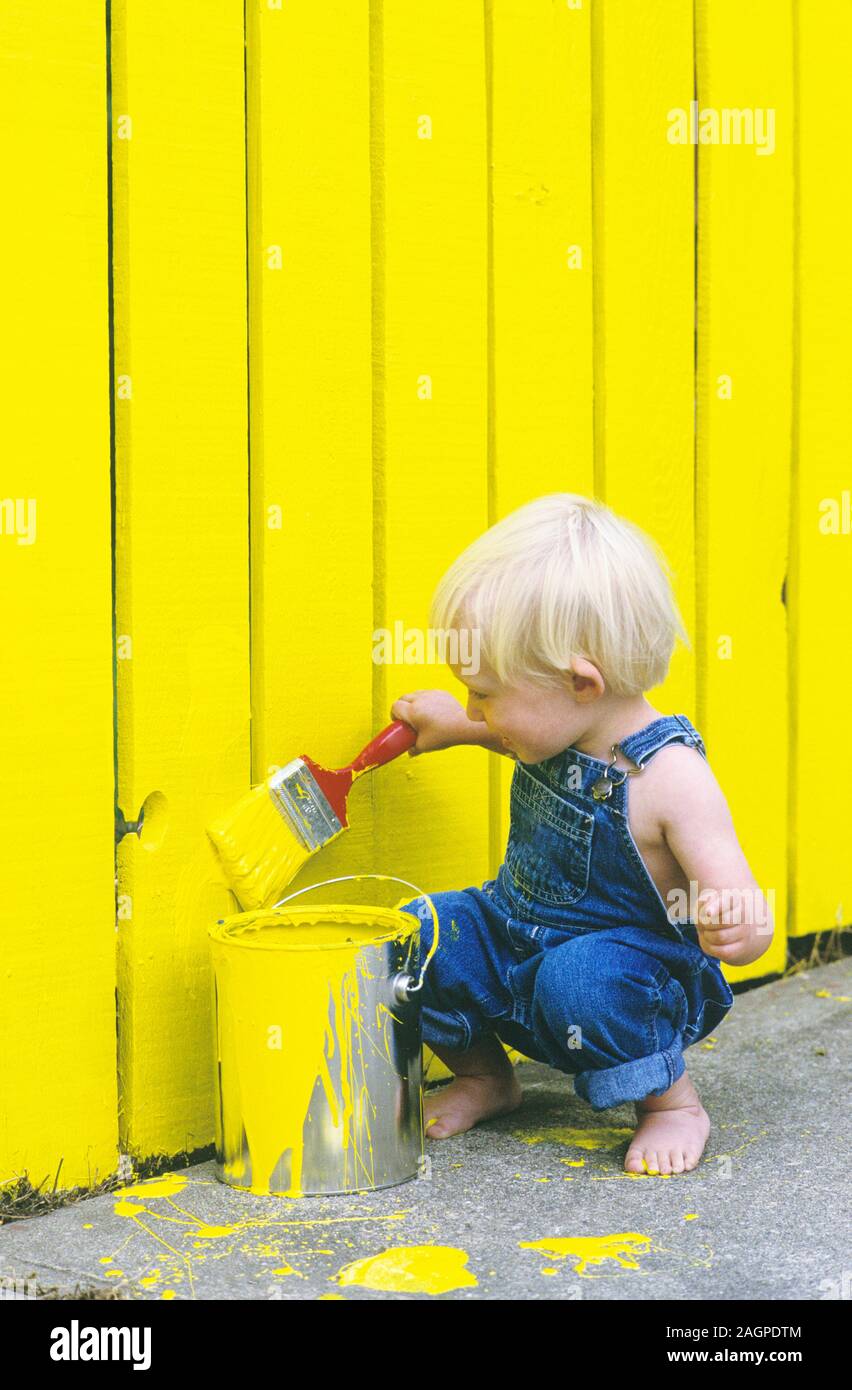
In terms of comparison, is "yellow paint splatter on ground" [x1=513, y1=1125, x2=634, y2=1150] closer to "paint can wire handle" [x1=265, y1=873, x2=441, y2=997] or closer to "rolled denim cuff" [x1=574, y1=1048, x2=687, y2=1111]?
"rolled denim cuff" [x1=574, y1=1048, x2=687, y2=1111]

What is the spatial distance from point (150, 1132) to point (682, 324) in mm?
1435

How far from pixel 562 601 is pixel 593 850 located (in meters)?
0.30

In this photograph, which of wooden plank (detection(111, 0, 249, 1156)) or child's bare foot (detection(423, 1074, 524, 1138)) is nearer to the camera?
wooden plank (detection(111, 0, 249, 1156))

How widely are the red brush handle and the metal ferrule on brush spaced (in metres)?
0.08

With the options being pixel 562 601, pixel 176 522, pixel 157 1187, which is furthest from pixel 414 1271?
pixel 176 522

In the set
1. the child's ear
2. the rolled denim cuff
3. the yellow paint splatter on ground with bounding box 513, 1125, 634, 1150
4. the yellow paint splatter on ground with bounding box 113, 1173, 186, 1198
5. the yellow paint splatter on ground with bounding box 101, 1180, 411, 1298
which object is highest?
the child's ear

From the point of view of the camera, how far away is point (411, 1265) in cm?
168

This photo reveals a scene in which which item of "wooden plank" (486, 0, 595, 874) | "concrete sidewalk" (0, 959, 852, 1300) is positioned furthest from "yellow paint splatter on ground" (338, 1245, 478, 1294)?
"wooden plank" (486, 0, 595, 874)

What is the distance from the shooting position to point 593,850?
204 cm

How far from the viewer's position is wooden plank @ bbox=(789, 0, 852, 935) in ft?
9.41

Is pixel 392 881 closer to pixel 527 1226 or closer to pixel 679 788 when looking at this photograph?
pixel 679 788

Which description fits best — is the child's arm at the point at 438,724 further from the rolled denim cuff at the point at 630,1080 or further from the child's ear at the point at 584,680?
the rolled denim cuff at the point at 630,1080

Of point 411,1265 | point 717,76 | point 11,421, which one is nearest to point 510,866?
point 411,1265

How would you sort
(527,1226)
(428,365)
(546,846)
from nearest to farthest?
(527,1226), (546,846), (428,365)
